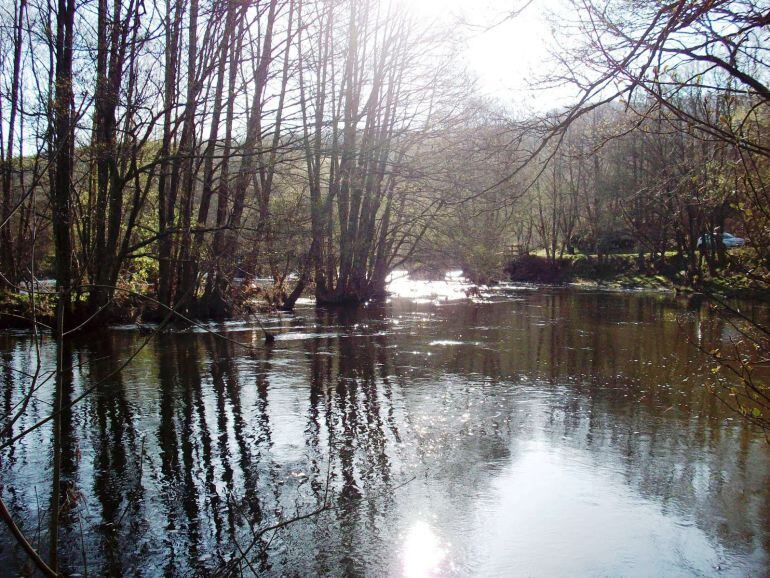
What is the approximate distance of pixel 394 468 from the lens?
7289 mm

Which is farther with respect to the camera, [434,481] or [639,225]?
[639,225]

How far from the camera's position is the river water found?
5367 millimetres

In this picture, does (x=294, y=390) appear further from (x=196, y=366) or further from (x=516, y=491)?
(x=516, y=491)

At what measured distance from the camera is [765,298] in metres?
28.5

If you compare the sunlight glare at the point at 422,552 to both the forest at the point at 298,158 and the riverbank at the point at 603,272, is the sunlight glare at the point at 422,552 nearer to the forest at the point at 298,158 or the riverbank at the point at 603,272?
the forest at the point at 298,158

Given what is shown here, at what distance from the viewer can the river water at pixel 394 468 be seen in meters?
5.37

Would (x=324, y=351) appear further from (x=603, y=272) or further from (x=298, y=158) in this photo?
(x=603, y=272)

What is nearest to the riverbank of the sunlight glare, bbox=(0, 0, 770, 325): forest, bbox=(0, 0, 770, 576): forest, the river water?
bbox=(0, 0, 770, 325): forest

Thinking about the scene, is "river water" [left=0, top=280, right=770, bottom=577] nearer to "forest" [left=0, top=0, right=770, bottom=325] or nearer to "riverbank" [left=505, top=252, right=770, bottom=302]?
"forest" [left=0, top=0, right=770, bottom=325]

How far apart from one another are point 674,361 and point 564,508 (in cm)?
896

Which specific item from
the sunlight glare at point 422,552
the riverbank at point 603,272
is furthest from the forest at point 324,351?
the riverbank at point 603,272

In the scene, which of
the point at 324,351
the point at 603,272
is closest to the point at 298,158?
the point at 324,351

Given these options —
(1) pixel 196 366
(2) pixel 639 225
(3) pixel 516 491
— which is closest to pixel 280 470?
(3) pixel 516 491

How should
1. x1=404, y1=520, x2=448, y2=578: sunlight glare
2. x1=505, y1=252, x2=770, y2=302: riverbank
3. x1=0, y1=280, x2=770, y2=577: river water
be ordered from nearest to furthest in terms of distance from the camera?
x1=404, y1=520, x2=448, y2=578: sunlight glare < x1=0, y1=280, x2=770, y2=577: river water < x1=505, y1=252, x2=770, y2=302: riverbank
